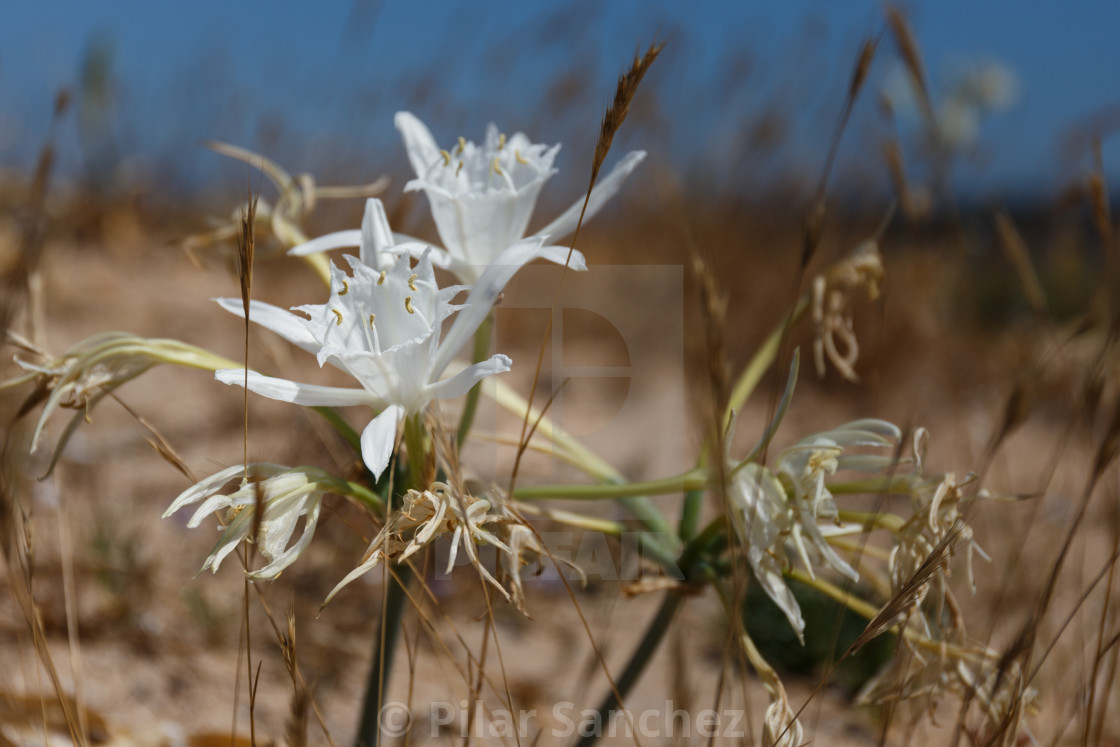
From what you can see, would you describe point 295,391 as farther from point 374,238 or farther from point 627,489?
point 627,489

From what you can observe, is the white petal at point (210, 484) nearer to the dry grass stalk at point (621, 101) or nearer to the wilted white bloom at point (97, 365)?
the wilted white bloom at point (97, 365)

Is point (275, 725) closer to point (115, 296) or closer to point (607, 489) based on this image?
point (607, 489)

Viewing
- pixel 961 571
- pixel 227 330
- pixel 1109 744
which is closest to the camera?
pixel 1109 744

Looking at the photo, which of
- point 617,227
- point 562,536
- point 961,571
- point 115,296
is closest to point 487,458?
point 562,536

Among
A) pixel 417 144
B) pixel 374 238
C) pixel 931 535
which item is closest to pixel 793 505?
pixel 931 535

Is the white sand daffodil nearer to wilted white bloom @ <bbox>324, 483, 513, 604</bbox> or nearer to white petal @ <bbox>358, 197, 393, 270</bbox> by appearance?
white petal @ <bbox>358, 197, 393, 270</bbox>

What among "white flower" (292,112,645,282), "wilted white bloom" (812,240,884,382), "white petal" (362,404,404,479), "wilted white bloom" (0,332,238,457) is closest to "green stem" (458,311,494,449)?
"white flower" (292,112,645,282)
